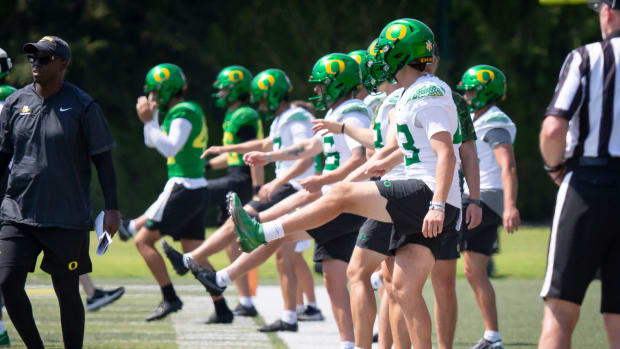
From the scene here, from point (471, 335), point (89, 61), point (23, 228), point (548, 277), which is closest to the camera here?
point (548, 277)

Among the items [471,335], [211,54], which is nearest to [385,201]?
[471,335]

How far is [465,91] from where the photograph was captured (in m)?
8.74

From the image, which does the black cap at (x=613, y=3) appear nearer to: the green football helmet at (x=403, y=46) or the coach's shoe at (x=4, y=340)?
the green football helmet at (x=403, y=46)

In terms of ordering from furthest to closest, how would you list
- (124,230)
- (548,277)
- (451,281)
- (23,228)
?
1. (124,230)
2. (451,281)
3. (23,228)
4. (548,277)

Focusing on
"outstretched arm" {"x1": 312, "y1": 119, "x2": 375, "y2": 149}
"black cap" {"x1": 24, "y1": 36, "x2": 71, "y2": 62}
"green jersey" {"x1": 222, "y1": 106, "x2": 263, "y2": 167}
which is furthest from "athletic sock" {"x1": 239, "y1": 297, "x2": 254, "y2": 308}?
"black cap" {"x1": 24, "y1": 36, "x2": 71, "y2": 62}

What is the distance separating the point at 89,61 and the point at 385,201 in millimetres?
21955

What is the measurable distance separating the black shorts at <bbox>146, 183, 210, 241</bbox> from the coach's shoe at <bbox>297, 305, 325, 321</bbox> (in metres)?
1.44

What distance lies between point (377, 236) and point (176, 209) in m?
3.74

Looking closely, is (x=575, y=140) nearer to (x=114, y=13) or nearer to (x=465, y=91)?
(x=465, y=91)

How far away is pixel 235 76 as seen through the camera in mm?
11625

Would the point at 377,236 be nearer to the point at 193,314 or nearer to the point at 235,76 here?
the point at 193,314

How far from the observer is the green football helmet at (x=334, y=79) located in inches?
313

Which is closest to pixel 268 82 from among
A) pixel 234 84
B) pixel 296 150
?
pixel 234 84

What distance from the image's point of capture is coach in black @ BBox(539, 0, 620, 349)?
4742 mm
